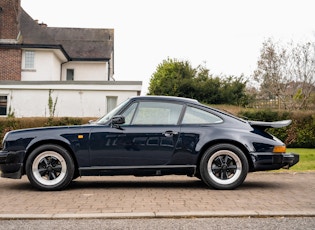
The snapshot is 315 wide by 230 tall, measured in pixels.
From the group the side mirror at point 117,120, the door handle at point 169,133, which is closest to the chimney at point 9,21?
the side mirror at point 117,120

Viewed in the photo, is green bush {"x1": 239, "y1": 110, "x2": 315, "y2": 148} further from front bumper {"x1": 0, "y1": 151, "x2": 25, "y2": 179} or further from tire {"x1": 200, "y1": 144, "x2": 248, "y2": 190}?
front bumper {"x1": 0, "y1": 151, "x2": 25, "y2": 179}

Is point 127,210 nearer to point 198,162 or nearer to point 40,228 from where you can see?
point 40,228

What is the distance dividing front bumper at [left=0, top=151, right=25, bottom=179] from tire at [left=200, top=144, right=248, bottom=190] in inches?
117

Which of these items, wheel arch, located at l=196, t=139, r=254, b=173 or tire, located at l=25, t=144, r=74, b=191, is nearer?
tire, located at l=25, t=144, r=74, b=191

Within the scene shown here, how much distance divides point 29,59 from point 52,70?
1881 millimetres

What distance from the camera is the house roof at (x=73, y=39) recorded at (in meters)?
35.2

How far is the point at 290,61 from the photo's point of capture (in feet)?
125

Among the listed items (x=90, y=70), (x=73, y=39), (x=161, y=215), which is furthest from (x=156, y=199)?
(x=73, y=39)

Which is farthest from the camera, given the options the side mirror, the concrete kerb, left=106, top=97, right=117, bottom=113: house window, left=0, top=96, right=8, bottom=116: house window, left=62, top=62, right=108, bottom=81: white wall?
left=62, top=62, right=108, bottom=81: white wall

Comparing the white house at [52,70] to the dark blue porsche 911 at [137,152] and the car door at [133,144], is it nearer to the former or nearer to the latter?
the dark blue porsche 911 at [137,152]

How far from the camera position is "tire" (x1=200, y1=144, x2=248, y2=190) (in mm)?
7945

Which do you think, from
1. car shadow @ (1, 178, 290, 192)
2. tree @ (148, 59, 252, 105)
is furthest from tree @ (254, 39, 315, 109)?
car shadow @ (1, 178, 290, 192)

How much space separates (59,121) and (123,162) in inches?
531

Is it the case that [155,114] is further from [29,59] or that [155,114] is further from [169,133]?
[29,59]
